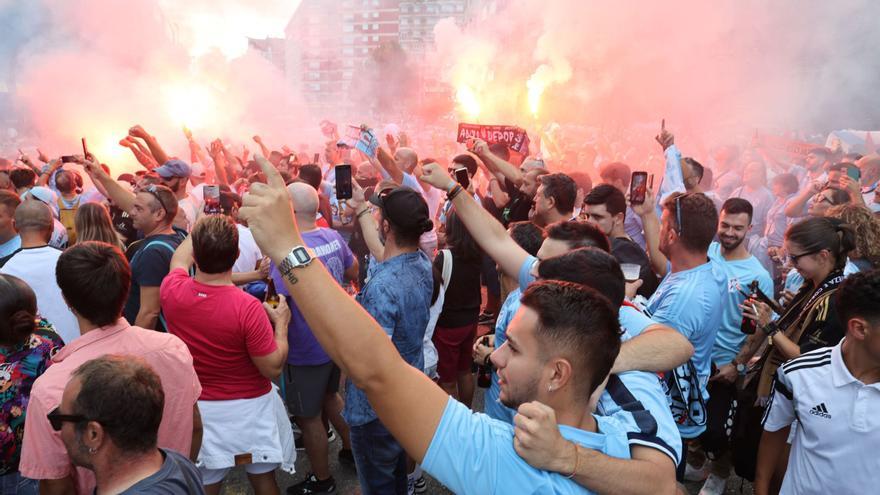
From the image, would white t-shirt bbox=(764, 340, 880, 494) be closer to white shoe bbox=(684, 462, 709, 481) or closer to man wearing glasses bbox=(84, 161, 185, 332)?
white shoe bbox=(684, 462, 709, 481)

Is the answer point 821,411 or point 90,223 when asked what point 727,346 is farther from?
point 90,223

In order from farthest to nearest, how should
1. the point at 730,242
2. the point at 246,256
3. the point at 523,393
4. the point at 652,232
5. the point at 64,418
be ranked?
the point at 246,256, the point at 652,232, the point at 730,242, the point at 64,418, the point at 523,393

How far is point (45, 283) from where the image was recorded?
363 centimetres

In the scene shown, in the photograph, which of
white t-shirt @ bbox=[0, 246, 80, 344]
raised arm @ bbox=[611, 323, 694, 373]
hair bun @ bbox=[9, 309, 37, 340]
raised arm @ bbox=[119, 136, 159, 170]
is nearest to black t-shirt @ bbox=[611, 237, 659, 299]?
raised arm @ bbox=[611, 323, 694, 373]

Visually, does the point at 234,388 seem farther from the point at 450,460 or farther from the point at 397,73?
the point at 397,73

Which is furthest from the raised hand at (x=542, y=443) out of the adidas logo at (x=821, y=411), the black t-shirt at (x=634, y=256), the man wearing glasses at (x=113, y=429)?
the black t-shirt at (x=634, y=256)

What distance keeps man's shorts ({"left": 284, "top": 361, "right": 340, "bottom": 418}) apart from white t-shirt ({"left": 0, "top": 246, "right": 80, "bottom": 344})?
1563 mm

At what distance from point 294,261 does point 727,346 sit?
3.77 metres

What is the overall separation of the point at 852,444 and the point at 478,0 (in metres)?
46.3

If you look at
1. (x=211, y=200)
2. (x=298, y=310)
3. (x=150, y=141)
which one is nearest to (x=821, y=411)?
(x=298, y=310)

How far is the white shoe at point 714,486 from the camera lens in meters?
3.83

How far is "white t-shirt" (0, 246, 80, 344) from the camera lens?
3.60 meters

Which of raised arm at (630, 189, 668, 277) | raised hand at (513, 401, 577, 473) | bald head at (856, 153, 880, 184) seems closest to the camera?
raised hand at (513, 401, 577, 473)

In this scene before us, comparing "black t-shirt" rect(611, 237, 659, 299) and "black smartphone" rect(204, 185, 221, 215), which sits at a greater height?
"black smartphone" rect(204, 185, 221, 215)
